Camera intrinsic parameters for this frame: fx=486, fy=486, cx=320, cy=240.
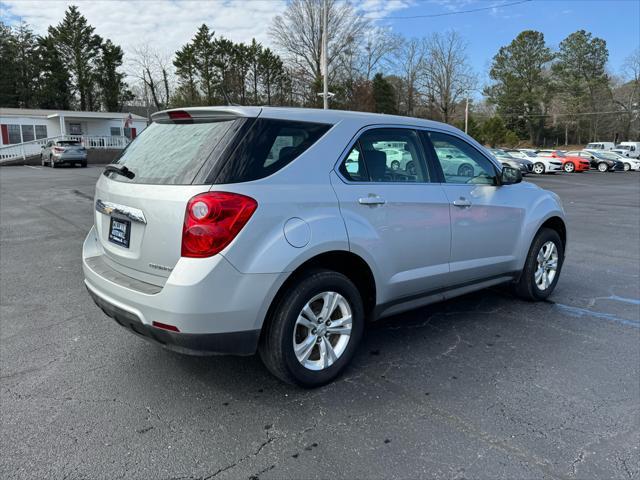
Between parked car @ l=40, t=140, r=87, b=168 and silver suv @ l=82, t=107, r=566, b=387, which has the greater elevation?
parked car @ l=40, t=140, r=87, b=168

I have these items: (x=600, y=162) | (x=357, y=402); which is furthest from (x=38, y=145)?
(x=600, y=162)

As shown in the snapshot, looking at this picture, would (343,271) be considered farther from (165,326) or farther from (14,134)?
(14,134)

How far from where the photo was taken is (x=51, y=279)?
18.6 ft

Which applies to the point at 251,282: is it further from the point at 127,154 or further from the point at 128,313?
the point at 127,154

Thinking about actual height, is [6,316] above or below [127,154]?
below

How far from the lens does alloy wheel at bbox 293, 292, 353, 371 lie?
3082mm

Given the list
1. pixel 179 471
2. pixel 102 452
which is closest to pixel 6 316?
pixel 102 452

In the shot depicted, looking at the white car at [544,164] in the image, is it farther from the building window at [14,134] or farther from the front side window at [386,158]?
the building window at [14,134]

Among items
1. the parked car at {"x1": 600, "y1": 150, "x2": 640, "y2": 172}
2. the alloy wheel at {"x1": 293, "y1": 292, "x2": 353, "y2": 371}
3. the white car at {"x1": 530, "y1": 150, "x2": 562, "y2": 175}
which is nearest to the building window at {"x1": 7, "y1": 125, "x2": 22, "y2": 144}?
the white car at {"x1": 530, "y1": 150, "x2": 562, "y2": 175}

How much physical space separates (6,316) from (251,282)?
3067mm

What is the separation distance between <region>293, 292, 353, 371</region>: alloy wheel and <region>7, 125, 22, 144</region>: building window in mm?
41158

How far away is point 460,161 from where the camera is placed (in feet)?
13.8

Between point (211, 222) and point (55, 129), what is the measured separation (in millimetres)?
42595

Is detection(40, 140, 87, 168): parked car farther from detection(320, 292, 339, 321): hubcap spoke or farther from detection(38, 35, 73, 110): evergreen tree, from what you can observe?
detection(38, 35, 73, 110): evergreen tree
